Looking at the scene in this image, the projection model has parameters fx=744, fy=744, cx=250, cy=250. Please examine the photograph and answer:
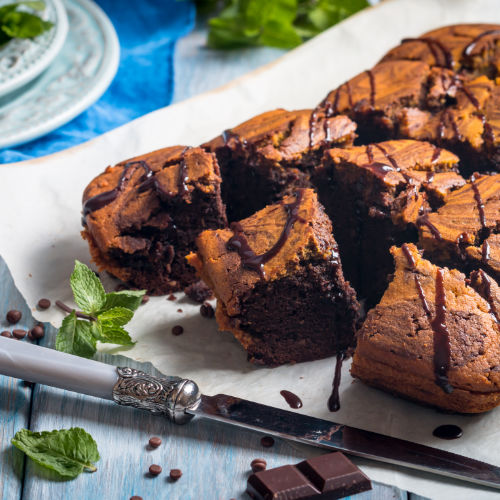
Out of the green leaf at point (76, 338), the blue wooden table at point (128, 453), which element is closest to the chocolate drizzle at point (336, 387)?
the blue wooden table at point (128, 453)

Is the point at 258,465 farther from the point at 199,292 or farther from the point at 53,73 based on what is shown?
the point at 53,73

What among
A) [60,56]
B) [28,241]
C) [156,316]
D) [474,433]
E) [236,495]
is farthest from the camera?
[60,56]

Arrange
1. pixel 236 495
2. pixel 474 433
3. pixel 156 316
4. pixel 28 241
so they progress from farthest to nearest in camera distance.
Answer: pixel 28 241, pixel 156 316, pixel 474 433, pixel 236 495

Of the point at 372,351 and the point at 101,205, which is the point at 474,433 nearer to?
the point at 372,351

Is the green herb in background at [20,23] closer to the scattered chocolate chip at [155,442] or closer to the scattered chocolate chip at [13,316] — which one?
the scattered chocolate chip at [13,316]

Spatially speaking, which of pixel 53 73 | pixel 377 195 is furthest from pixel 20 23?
pixel 377 195

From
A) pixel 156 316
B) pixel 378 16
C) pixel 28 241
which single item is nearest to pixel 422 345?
pixel 156 316
